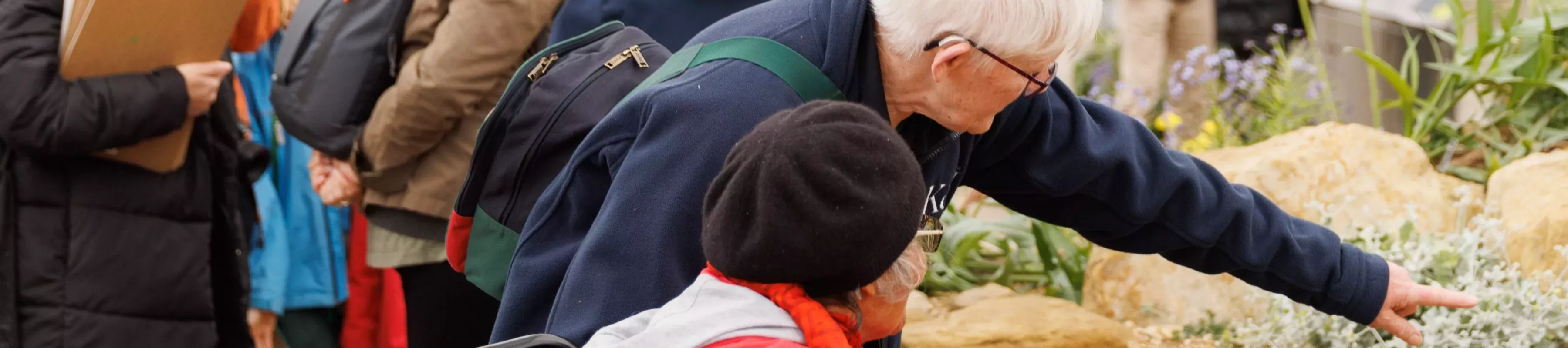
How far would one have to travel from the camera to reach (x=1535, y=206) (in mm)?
3303

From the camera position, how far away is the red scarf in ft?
4.63

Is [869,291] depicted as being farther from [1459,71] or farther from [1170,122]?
[1170,122]

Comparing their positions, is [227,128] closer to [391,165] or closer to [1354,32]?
[391,165]

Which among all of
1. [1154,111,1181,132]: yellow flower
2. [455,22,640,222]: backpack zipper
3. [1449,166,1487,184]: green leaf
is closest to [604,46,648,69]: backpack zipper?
[455,22,640,222]: backpack zipper

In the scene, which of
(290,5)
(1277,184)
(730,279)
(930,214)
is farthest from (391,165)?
(1277,184)

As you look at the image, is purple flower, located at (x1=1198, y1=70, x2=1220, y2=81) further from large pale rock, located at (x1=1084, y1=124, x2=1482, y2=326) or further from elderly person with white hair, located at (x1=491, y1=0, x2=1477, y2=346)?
elderly person with white hair, located at (x1=491, y1=0, x2=1477, y2=346)

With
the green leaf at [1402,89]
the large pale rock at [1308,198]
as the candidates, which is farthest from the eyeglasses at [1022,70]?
the green leaf at [1402,89]

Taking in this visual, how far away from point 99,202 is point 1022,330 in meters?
2.08

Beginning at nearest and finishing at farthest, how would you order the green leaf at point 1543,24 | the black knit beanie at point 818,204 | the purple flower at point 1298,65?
the black knit beanie at point 818,204 → the green leaf at point 1543,24 → the purple flower at point 1298,65

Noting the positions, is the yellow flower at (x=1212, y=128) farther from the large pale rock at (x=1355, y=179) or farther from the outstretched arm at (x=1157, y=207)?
the outstretched arm at (x=1157, y=207)

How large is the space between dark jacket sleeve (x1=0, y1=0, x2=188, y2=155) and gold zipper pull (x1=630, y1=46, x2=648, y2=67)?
1.29 m

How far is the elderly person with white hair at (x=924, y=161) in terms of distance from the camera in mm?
1655

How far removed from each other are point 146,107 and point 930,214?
5.92ft

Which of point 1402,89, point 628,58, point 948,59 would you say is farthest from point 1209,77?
point 948,59
